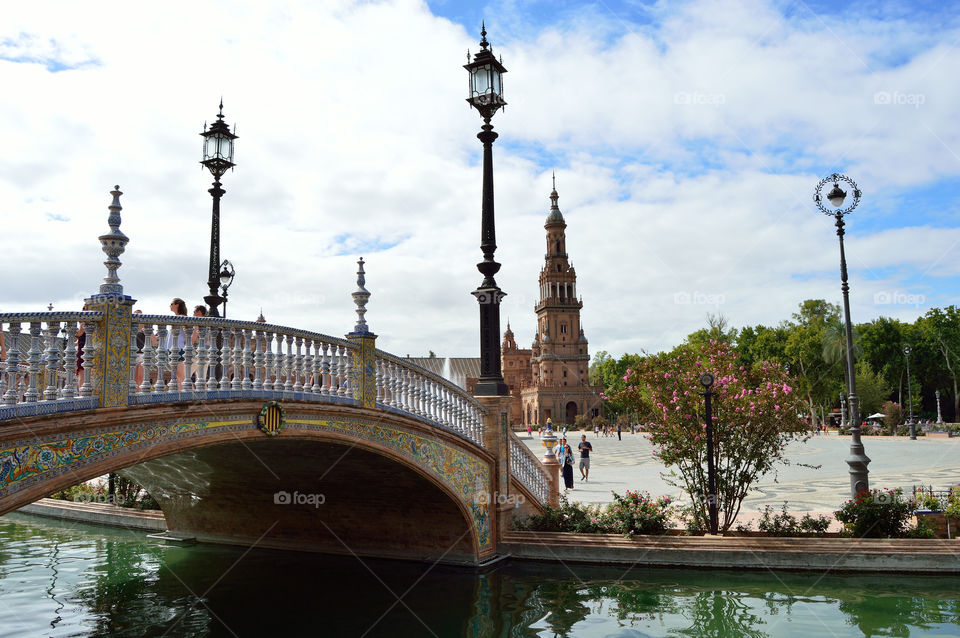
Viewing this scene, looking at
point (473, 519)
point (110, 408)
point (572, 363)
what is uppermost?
point (572, 363)

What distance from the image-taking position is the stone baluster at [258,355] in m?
8.99

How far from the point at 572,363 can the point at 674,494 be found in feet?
320

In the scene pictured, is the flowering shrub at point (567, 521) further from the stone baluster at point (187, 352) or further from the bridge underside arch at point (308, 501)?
the stone baluster at point (187, 352)

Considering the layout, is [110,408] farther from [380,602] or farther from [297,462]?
[380,602]

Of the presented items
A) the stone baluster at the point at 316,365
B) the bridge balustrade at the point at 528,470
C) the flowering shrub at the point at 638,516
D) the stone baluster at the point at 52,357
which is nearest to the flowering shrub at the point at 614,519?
the flowering shrub at the point at 638,516

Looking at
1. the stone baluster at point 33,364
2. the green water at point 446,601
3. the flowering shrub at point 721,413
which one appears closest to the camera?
the stone baluster at point 33,364

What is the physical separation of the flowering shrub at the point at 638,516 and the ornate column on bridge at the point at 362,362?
611 centimetres

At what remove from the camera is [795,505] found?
59.3 feet

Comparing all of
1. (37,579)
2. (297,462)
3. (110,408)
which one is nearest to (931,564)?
(297,462)

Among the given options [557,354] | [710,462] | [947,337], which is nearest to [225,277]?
[710,462]

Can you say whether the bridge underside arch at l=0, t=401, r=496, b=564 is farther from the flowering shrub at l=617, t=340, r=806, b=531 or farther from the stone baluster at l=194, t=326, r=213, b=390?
the flowering shrub at l=617, t=340, r=806, b=531

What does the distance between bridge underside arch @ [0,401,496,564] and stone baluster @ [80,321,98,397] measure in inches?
10.9

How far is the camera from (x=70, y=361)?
21.5 ft

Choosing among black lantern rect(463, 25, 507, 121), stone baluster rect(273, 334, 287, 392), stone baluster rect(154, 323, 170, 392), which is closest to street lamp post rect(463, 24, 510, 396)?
black lantern rect(463, 25, 507, 121)
